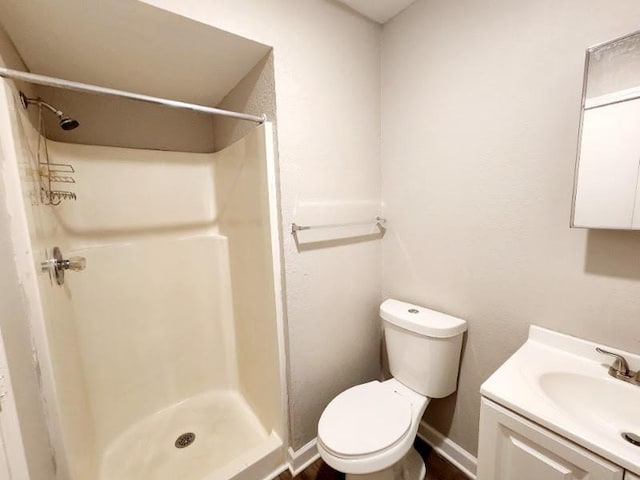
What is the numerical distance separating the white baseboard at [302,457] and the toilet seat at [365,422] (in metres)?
0.41

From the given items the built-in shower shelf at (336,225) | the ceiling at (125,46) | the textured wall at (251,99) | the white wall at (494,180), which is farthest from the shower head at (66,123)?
the white wall at (494,180)

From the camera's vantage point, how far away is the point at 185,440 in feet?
5.10

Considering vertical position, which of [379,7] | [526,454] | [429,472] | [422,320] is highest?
[379,7]

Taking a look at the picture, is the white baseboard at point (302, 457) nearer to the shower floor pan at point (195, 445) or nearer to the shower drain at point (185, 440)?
the shower floor pan at point (195, 445)

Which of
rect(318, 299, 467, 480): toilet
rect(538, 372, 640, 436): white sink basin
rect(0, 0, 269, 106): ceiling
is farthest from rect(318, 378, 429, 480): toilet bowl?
rect(0, 0, 269, 106): ceiling

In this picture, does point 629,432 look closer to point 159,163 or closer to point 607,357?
point 607,357

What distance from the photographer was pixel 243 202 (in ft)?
5.04

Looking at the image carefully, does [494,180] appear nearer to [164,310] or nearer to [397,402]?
[397,402]

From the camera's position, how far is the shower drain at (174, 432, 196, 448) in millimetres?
1525

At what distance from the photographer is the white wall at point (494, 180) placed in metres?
0.92

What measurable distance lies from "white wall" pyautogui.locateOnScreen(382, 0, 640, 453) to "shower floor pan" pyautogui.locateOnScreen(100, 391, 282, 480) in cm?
100

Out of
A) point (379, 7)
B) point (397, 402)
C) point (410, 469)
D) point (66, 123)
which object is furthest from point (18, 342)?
point (379, 7)

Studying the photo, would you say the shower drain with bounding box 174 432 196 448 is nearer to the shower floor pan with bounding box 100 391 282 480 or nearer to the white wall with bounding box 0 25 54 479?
the shower floor pan with bounding box 100 391 282 480

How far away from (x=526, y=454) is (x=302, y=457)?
1.07 meters
